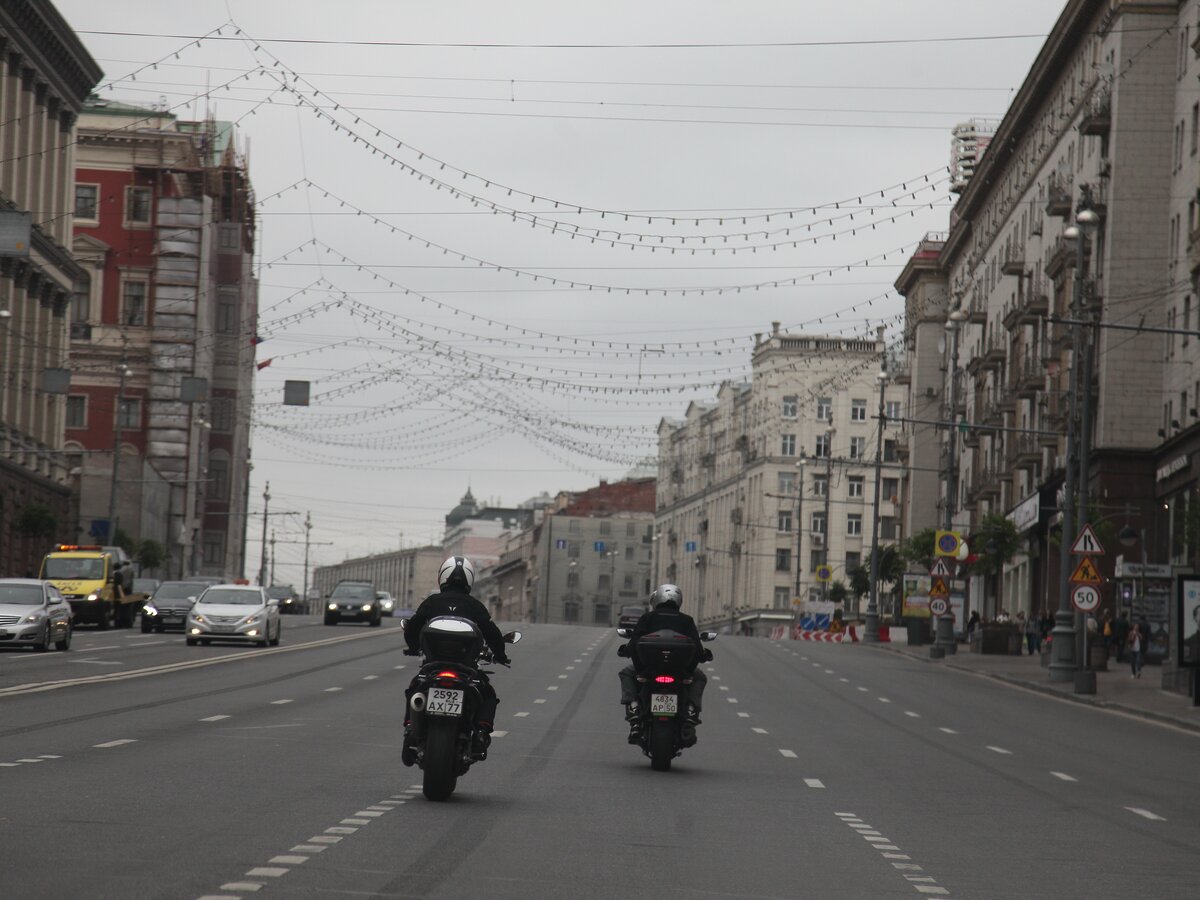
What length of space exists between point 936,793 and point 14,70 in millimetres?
62648

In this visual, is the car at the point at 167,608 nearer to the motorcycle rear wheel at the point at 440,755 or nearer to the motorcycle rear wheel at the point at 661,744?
the motorcycle rear wheel at the point at 661,744

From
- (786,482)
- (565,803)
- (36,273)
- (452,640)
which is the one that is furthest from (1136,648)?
(786,482)

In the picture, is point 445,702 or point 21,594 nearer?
point 445,702

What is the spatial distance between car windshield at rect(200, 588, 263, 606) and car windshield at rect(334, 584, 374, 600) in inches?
925

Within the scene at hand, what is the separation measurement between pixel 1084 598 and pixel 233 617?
18.1m

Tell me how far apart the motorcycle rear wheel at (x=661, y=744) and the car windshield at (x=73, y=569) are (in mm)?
42446

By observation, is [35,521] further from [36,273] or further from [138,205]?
[138,205]

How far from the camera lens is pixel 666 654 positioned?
18.2 meters

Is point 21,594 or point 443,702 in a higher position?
point 21,594

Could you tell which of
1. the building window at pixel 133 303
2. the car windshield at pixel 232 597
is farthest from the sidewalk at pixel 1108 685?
the building window at pixel 133 303

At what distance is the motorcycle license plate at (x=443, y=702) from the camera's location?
1406 cm

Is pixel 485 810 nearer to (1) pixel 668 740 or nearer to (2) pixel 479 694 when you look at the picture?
(2) pixel 479 694

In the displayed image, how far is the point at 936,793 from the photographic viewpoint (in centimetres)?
1748

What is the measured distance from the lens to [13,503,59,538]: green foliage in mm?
71875
